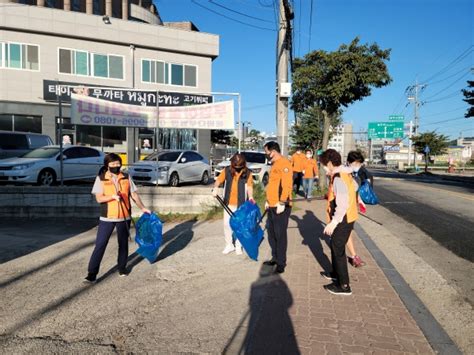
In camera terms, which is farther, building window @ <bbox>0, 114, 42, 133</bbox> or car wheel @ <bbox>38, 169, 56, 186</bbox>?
building window @ <bbox>0, 114, 42, 133</bbox>

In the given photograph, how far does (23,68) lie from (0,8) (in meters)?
3.51

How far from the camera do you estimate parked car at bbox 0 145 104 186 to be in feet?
39.0

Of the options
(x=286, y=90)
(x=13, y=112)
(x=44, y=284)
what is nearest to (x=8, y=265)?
(x=44, y=284)

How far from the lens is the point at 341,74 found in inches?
623

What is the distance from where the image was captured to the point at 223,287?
17.1 feet

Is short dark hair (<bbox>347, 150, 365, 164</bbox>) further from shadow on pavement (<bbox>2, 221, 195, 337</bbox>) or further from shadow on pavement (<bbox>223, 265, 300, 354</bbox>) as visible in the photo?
shadow on pavement (<bbox>2, 221, 195, 337</bbox>)

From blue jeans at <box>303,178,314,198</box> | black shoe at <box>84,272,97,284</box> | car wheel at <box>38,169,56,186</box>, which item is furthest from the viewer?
blue jeans at <box>303,178,314,198</box>

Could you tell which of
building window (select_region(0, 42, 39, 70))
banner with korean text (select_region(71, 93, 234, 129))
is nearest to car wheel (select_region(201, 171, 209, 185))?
banner with korean text (select_region(71, 93, 234, 129))

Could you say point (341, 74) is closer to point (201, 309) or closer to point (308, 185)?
point (308, 185)

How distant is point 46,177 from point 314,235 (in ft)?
27.6

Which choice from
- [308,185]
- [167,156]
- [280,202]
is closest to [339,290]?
[280,202]

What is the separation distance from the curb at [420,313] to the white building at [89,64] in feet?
61.8

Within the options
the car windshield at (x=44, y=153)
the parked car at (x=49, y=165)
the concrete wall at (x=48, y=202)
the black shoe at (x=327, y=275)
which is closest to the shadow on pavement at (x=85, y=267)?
the concrete wall at (x=48, y=202)

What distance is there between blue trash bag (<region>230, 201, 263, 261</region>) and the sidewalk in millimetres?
336
